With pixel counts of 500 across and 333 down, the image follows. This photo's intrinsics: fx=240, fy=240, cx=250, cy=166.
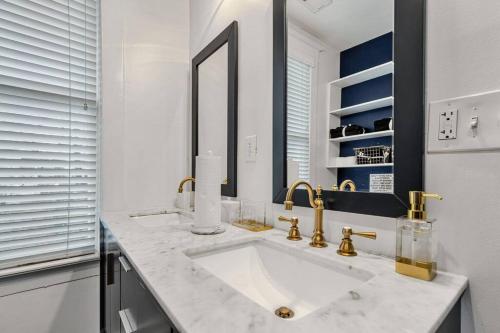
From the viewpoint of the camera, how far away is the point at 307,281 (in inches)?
27.1

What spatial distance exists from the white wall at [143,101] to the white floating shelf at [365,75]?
122cm

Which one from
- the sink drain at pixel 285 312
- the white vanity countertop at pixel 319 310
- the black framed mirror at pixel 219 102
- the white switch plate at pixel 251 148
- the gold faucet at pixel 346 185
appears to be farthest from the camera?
the black framed mirror at pixel 219 102

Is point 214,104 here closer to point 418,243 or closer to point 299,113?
point 299,113

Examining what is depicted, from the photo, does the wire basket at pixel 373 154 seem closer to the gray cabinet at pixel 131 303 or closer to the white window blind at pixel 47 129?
the gray cabinet at pixel 131 303

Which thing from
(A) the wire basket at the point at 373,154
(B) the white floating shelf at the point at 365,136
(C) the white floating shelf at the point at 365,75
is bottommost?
(A) the wire basket at the point at 373,154

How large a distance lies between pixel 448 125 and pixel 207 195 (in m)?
0.76

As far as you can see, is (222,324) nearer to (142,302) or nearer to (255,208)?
(142,302)

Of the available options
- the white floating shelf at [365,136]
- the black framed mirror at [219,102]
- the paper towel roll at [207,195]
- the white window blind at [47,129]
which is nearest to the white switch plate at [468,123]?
the white floating shelf at [365,136]

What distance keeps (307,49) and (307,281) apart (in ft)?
2.67

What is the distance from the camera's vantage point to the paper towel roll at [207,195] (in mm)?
919

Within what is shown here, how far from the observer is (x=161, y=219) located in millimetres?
1480

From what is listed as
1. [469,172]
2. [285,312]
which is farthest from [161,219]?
[469,172]

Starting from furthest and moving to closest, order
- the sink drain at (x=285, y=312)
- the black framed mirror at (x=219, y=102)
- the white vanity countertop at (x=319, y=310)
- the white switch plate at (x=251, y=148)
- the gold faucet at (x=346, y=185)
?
the black framed mirror at (x=219, y=102) → the white switch plate at (x=251, y=148) → the gold faucet at (x=346, y=185) → the sink drain at (x=285, y=312) → the white vanity countertop at (x=319, y=310)

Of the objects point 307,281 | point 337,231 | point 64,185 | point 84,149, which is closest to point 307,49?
point 337,231
